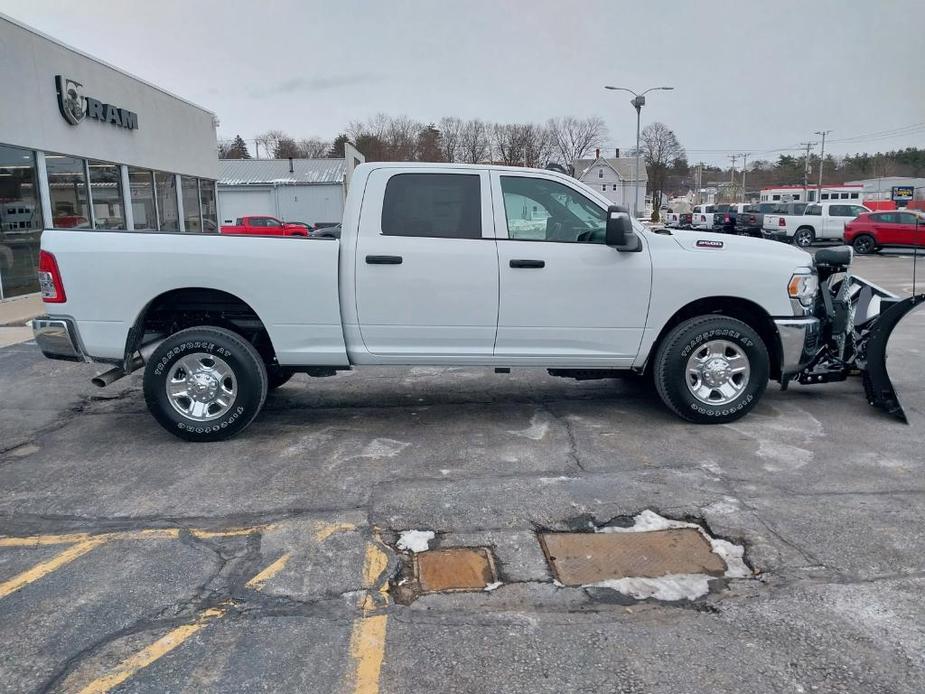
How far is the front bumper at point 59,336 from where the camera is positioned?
5.37 meters

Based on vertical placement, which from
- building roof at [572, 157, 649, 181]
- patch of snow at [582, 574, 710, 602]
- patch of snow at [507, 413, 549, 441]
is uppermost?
building roof at [572, 157, 649, 181]

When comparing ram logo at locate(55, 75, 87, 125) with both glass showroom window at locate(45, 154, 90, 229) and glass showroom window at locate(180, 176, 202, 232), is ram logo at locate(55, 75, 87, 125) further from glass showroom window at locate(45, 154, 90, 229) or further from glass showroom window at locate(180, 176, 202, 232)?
glass showroom window at locate(180, 176, 202, 232)

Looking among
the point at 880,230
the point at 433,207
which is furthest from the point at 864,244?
the point at 433,207

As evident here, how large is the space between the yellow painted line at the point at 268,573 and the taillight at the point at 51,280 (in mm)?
2987

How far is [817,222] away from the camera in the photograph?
3088cm

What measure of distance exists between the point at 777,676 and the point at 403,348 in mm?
3524

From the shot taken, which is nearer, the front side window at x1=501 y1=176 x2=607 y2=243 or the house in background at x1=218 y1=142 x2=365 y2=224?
the front side window at x1=501 y1=176 x2=607 y2=243

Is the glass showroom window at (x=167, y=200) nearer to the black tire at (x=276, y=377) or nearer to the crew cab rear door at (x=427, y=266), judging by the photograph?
the black tire at (x=276, y=377)

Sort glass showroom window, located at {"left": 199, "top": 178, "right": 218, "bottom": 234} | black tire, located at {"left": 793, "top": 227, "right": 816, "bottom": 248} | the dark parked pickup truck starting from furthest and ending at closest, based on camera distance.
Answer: the dark parked pickup truck → black tire, located at {"left": 793, "top": 227, "right": 816, "bottom": 248} → glass showroom window, located at {"left": 199, "top": 178, "right": 218, "bottom": 234}

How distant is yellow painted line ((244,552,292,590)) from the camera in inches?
135

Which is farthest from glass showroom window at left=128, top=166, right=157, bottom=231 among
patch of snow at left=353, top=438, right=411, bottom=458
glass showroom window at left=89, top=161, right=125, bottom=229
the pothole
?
the pothole

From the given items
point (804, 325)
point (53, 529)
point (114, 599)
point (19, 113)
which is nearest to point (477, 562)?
point (114, 599)

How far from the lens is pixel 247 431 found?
580cm

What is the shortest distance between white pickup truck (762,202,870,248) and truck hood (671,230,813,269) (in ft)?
88.5
